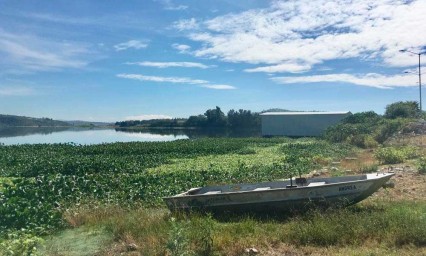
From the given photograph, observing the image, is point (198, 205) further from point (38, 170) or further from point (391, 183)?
point (38, 170)

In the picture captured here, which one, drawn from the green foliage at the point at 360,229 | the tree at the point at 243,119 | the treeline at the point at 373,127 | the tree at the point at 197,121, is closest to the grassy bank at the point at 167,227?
the green foliage at the point at 360,229

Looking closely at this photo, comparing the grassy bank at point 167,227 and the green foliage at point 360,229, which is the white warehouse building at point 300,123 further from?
the green foliage at point 360,229

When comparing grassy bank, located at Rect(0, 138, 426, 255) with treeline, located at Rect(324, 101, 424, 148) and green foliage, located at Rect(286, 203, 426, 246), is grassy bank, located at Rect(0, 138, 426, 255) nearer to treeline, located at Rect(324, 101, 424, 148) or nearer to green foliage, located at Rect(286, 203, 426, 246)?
green foliage, located at Rect(286, 203, 426, 246)

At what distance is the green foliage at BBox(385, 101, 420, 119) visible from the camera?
5216 cm

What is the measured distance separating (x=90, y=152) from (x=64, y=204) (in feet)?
86.7

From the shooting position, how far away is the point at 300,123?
60.9 metres

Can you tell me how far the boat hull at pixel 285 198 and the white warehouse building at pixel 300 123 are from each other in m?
49.7

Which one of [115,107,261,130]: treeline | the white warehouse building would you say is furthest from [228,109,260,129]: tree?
the white warehouse building

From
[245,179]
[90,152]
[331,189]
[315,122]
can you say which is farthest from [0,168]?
[315,122]

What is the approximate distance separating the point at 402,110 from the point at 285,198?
160 ft

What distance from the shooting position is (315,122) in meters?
59.9

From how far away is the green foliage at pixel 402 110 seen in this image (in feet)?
171

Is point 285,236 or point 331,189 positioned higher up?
point 331,189

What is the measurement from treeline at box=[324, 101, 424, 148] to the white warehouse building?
11.2 ft
